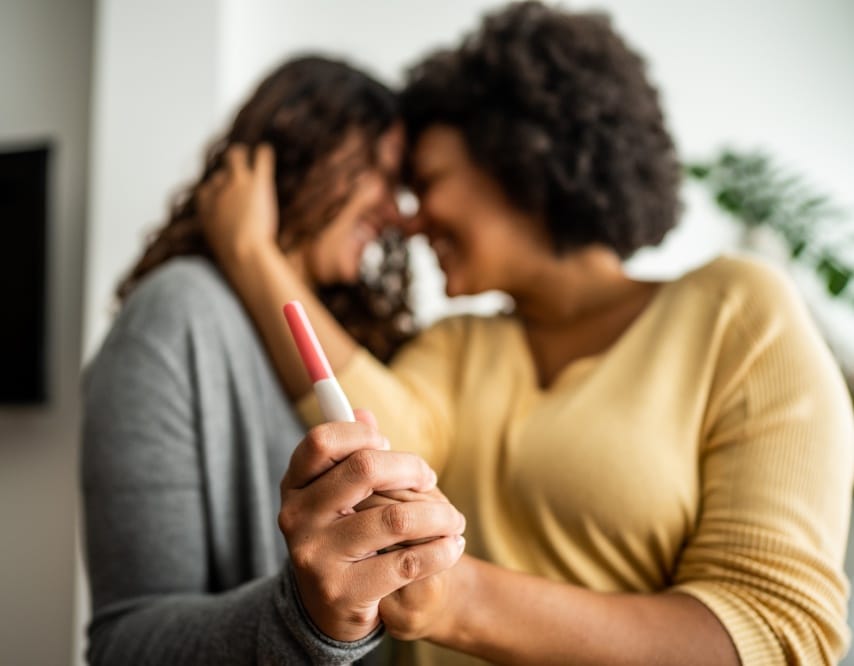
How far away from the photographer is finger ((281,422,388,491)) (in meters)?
0.39

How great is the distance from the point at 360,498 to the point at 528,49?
635mm

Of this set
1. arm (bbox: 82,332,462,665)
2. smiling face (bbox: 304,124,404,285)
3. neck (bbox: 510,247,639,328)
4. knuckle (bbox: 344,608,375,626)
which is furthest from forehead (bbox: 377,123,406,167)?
knuckle (bbox: 344,608,375,626)

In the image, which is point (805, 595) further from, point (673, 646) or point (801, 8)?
point (801, 8)

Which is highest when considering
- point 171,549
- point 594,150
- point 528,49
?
point 528,49

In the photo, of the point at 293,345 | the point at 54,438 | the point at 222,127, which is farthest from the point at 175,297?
the point at 54,438

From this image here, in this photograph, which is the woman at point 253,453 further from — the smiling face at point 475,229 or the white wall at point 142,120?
the white wall at point 142,120

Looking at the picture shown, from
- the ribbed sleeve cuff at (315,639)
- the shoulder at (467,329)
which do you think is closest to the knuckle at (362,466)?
the ribbed sleeve cuff at (315,639)

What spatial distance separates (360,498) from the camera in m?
0.39

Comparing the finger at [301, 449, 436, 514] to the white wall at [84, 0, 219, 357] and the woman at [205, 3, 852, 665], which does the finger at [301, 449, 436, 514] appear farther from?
the white wall at [84, 0, 219, 357]

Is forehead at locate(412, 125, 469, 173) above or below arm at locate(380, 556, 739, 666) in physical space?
above

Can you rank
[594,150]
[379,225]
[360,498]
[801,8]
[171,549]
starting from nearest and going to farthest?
1. [360,498]
2. [171,549]
3. [594,150]
4. [379,225]
5. [801,8]

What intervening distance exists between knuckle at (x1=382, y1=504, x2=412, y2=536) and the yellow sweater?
0.88 ft

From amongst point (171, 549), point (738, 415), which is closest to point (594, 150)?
point (738, 415)

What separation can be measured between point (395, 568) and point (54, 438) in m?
1.68
